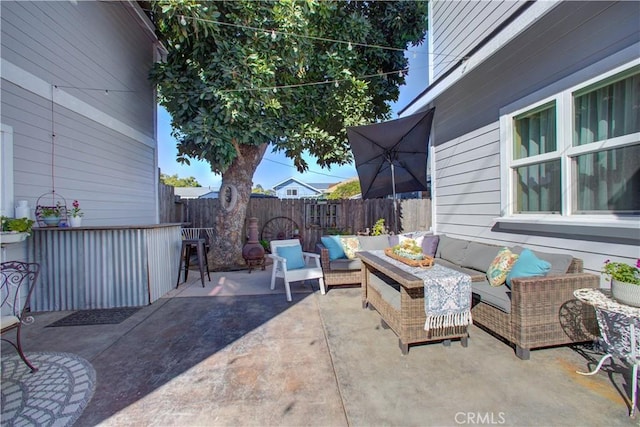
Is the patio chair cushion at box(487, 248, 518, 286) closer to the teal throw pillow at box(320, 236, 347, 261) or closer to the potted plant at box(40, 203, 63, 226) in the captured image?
the teal throw pillow at box(320, 236, 347, 261)

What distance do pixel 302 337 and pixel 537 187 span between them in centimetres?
294

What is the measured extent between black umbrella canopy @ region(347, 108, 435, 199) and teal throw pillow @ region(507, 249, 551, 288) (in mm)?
2323

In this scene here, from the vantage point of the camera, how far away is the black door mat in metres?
3.15

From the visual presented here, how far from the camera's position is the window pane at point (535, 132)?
2.80 meters

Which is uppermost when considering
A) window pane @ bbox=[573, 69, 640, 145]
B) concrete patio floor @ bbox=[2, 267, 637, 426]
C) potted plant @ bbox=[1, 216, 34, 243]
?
window pane @ bbox=[573, 69, 640, 145]

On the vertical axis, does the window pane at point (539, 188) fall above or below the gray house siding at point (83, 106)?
below

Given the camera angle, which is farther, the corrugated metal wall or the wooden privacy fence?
the wooden privacy fence

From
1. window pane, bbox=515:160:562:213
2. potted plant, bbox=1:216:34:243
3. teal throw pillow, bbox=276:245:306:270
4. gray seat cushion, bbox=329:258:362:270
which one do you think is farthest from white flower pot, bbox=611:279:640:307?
potted plant, bbox=1:216:34:243

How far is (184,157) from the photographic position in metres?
5.72

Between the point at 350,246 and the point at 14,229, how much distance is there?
409cm

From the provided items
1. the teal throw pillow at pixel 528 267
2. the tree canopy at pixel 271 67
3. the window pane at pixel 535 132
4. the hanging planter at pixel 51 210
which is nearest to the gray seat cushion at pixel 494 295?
the teal throw pillow at pixel 528 267

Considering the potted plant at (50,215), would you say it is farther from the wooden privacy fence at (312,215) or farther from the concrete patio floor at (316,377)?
the wooden privacy fence at (312,215)

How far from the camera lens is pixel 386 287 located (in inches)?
113

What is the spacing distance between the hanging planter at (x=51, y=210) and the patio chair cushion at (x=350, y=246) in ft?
12.8
